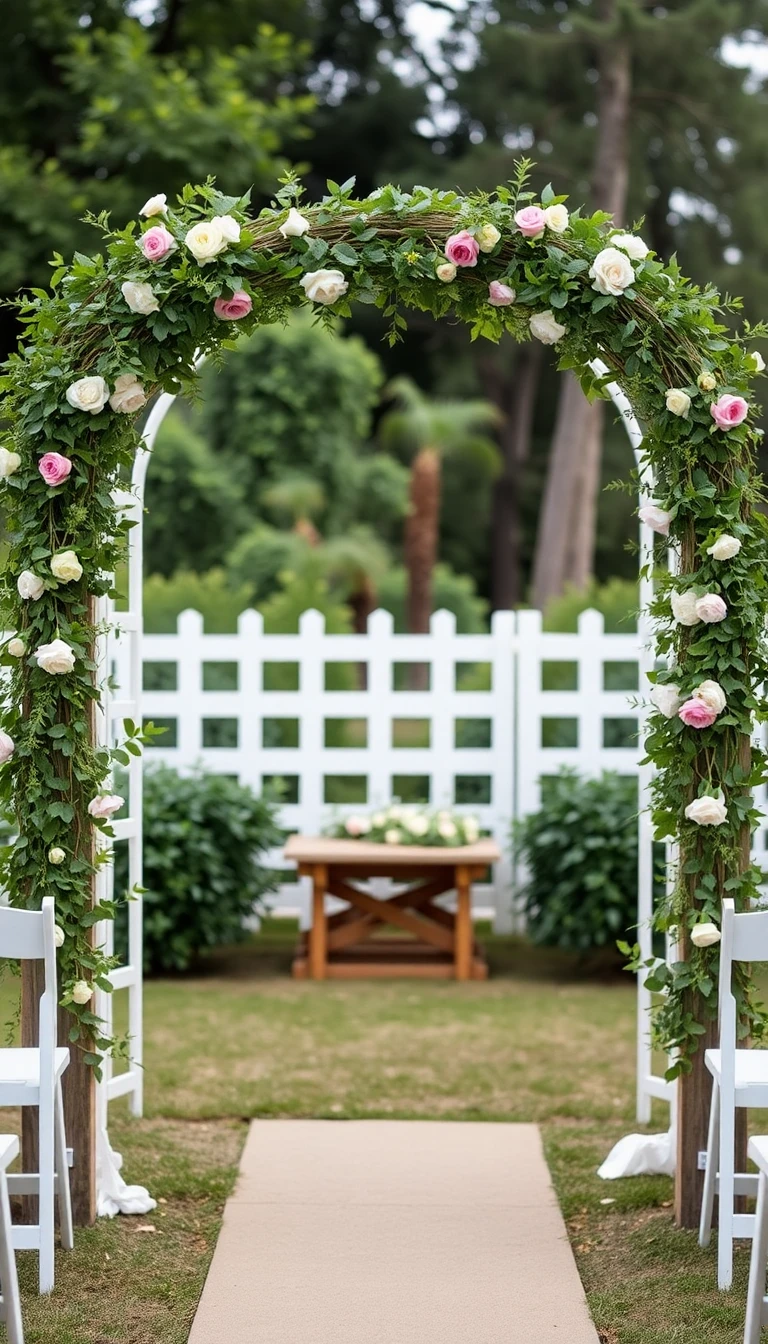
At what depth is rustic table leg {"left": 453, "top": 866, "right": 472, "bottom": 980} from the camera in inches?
279

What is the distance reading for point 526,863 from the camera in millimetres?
7258

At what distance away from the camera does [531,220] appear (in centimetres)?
379

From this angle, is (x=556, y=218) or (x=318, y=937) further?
(x=318, y=937)

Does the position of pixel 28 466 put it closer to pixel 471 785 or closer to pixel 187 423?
pixel 471 785

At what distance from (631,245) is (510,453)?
20494 mm

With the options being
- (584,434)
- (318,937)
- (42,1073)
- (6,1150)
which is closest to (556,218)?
(42,1073)

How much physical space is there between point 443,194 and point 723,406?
2.92 feet

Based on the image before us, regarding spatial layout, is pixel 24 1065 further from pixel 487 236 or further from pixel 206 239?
pixel 487 236

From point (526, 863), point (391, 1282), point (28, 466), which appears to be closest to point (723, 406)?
point (28, 466)

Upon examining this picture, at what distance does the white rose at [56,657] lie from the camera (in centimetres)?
380

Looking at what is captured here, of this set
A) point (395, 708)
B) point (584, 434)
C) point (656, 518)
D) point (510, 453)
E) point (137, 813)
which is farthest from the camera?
point (510, 453)

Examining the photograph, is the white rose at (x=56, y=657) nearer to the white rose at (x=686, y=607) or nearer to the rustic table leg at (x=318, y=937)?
the white rose at (x=686, y=607)

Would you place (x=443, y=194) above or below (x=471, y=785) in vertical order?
above

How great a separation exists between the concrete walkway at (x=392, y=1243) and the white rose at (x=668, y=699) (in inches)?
55.1
